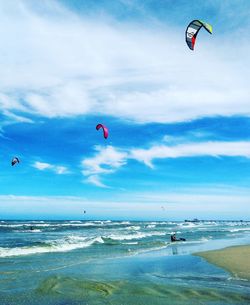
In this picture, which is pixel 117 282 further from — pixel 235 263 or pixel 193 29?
pixel 193 29

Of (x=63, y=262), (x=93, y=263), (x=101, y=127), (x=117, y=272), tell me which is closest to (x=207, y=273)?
(x=117, y=272)

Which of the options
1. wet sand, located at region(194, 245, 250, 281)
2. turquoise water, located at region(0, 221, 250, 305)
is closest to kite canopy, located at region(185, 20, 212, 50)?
turquoise water, located at region(0, 221, 250, 305)

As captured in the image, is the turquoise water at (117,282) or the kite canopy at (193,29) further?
the kite canopy at (193,29)

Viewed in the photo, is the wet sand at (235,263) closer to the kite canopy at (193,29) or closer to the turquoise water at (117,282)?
the turquoise water at (117,282)

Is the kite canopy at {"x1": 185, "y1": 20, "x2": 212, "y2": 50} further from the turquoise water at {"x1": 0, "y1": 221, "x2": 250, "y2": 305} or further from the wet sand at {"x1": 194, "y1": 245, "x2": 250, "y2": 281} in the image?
the wet sand at {"x1": 194, "y1": 245, "x2": 250, "y2": 281}

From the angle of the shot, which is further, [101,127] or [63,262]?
[101,127]

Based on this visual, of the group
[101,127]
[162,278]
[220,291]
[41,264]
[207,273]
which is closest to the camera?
[220,291]

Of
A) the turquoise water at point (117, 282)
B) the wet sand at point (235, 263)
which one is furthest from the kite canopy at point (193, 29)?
the wet sand at point (235, 263)

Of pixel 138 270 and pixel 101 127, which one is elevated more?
pixel 101 127

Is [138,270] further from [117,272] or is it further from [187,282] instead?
[187,282]

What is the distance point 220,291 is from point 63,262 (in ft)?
29.7

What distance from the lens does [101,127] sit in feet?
66.0

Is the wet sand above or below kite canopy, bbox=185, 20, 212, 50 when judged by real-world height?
below

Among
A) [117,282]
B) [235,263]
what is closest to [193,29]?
[117,282]
